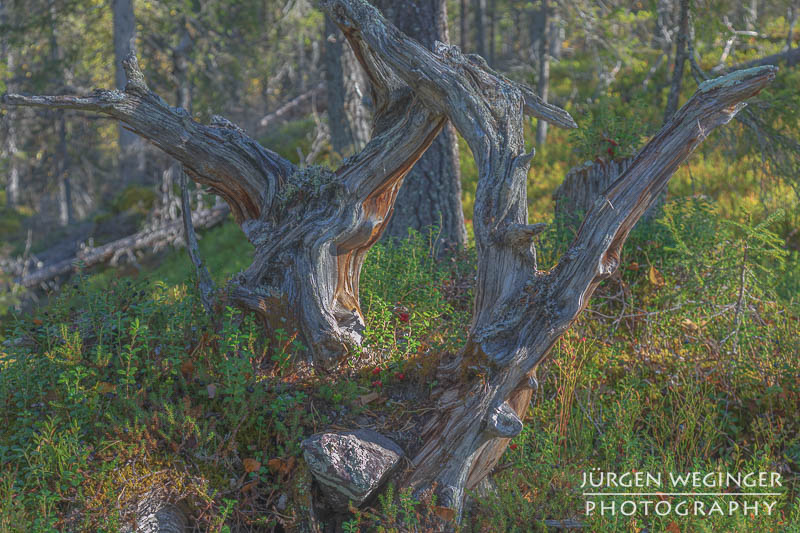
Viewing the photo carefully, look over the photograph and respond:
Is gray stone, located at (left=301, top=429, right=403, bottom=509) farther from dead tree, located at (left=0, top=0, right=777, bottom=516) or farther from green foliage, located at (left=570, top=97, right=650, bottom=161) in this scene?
green foliage, located at (left=570, top=97, right=650, bottom=161)

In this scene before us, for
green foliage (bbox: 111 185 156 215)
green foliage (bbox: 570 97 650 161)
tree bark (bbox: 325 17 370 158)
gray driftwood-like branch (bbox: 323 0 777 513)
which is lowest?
gray driftwood-like branch (bbox: 323 0 777 513)

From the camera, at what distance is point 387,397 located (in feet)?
13.1

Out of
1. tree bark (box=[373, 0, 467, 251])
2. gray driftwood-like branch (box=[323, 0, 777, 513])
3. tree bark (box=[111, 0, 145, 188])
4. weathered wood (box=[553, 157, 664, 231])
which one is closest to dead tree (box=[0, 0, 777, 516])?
gray driftwood-like branch (box=[323, 0, 777, 513])

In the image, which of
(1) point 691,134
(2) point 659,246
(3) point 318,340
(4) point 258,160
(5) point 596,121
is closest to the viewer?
(1) point 691,134

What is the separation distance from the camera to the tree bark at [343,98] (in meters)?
9.41

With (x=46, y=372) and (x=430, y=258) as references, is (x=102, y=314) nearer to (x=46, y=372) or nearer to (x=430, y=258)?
(x=46, y=372)

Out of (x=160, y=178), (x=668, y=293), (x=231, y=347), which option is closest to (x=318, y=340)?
(x=231, y=347)

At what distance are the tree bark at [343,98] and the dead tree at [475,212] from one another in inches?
200

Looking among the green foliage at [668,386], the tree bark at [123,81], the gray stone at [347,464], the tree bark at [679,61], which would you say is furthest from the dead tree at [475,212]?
the tree bark at [123,81]

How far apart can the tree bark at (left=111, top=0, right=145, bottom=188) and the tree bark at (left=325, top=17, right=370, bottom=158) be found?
22.1 ft

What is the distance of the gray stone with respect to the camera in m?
3.23

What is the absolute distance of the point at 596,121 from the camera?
648cm

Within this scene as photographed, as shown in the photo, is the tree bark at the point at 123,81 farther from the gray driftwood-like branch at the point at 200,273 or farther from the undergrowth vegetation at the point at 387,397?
the undergrowth vegetation at the point at 387,397

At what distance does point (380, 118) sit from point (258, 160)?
0.96 meters
